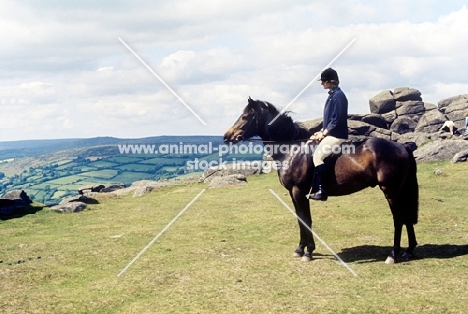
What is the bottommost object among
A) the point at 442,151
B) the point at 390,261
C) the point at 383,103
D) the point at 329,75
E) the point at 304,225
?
the point at 390,261

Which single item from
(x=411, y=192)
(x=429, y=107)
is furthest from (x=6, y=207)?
(x=429, y=107)

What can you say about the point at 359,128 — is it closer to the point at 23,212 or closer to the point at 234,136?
the point at 23,212

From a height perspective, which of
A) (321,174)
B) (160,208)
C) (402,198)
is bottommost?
(160,208)

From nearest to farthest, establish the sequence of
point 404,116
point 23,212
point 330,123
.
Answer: point 330,123 < point 23,212 < point 404,116

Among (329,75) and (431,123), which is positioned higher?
(431,123)

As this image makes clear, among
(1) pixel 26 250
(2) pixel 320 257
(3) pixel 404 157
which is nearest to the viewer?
(3) pixel 404 157

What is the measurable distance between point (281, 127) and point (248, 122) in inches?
41.8

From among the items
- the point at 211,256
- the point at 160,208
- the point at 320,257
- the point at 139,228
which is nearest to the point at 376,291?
the point at 320,257

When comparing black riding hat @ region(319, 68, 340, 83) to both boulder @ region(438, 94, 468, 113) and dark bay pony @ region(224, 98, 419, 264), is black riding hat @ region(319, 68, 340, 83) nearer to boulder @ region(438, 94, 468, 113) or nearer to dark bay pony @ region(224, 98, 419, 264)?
dark bay pony @ region(224, 98, 419, 264)

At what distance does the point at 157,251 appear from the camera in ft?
50.8

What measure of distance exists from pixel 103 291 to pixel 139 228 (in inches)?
367

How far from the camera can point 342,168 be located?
12.8m

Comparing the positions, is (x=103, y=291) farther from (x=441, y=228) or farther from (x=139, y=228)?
(x=441, y=228)

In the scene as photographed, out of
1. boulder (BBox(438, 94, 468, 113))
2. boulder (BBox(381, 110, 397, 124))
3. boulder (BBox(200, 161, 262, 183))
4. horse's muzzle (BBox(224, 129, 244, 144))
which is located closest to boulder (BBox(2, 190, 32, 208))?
horse's muzzle (BBox(224, 129, 244, 144))
